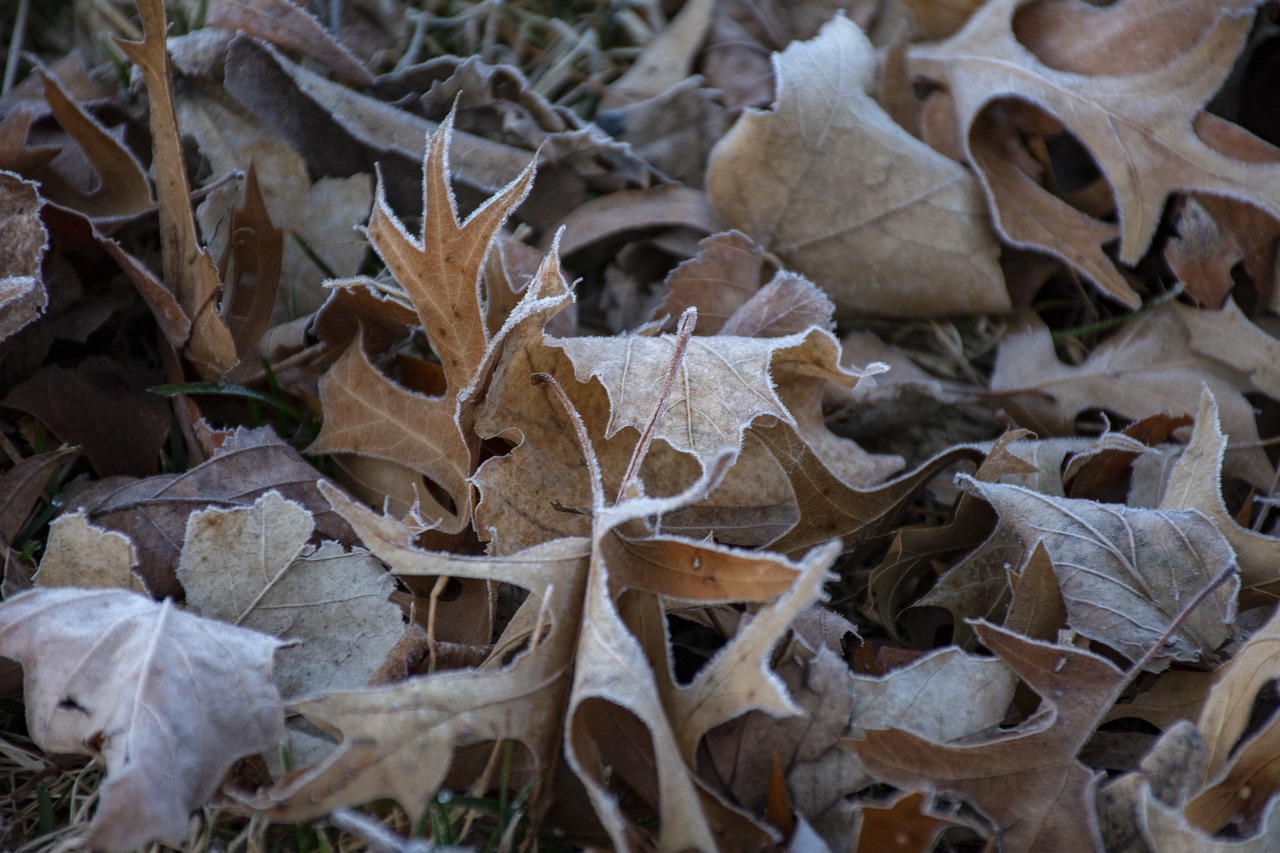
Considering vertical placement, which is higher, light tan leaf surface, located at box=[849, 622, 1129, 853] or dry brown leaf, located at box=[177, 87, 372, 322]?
dry brown leaf, located at box=[177, 87, 372, 322]

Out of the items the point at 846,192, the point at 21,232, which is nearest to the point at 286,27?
the point at 21,232

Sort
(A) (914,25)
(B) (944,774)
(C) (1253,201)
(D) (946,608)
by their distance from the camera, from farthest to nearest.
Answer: (A) (914,25) → (C) (1253,201) → (D) (946,608) → (B) (944,774)

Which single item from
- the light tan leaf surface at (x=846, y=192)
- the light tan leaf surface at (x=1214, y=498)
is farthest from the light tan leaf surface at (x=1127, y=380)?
the light tan leaf surface at (x=1214, y=498)

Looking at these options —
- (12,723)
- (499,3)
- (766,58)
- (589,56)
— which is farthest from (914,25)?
(12,723)

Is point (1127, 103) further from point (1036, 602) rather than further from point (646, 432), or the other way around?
point (646, 432)

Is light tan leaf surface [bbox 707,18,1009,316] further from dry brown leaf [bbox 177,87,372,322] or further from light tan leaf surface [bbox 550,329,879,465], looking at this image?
dry brown leaf [bbox 177,87,372,322]

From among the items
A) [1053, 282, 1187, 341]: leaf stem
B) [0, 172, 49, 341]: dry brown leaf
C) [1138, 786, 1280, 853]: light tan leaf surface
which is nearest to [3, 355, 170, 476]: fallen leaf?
[0, 172, 49, 341]: dry brown leaf

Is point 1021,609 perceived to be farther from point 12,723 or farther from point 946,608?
point 12,723
